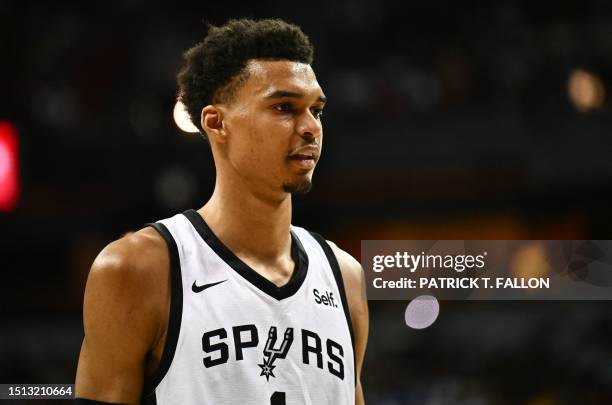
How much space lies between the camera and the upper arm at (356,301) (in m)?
2.32

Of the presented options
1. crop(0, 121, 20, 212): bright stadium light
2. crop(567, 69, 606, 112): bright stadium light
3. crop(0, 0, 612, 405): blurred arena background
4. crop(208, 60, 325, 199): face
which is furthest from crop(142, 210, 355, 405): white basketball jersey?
crop(567, 69, 606, 112): bright stadium light

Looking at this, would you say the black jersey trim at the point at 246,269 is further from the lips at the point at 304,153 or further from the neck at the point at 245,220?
the lips at the point at 304,153

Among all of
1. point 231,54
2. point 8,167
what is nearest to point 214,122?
point 231,54

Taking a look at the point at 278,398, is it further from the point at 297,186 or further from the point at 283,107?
the point at 283,107

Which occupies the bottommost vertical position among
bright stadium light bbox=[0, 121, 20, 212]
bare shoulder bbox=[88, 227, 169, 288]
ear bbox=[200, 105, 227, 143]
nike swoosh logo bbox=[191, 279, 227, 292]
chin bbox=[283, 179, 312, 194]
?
nike swoosh logo bbox=[191, 279, 227, 292]

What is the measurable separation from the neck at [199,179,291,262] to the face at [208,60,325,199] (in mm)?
45

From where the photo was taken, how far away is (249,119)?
213 cm

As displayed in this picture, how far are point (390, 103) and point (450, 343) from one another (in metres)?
1.83

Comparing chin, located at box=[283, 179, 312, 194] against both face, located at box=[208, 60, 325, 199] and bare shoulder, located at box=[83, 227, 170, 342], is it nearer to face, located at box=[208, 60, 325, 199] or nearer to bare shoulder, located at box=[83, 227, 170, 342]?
face, located at box=[208, 60, 325, 199]

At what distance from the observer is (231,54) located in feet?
7.23

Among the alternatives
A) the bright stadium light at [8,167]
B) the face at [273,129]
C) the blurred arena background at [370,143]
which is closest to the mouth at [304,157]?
the face at [273,129]

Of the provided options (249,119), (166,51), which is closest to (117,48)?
(166,51)

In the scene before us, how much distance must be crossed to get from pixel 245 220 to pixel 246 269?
129mm

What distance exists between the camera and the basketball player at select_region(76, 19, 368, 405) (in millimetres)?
1971
